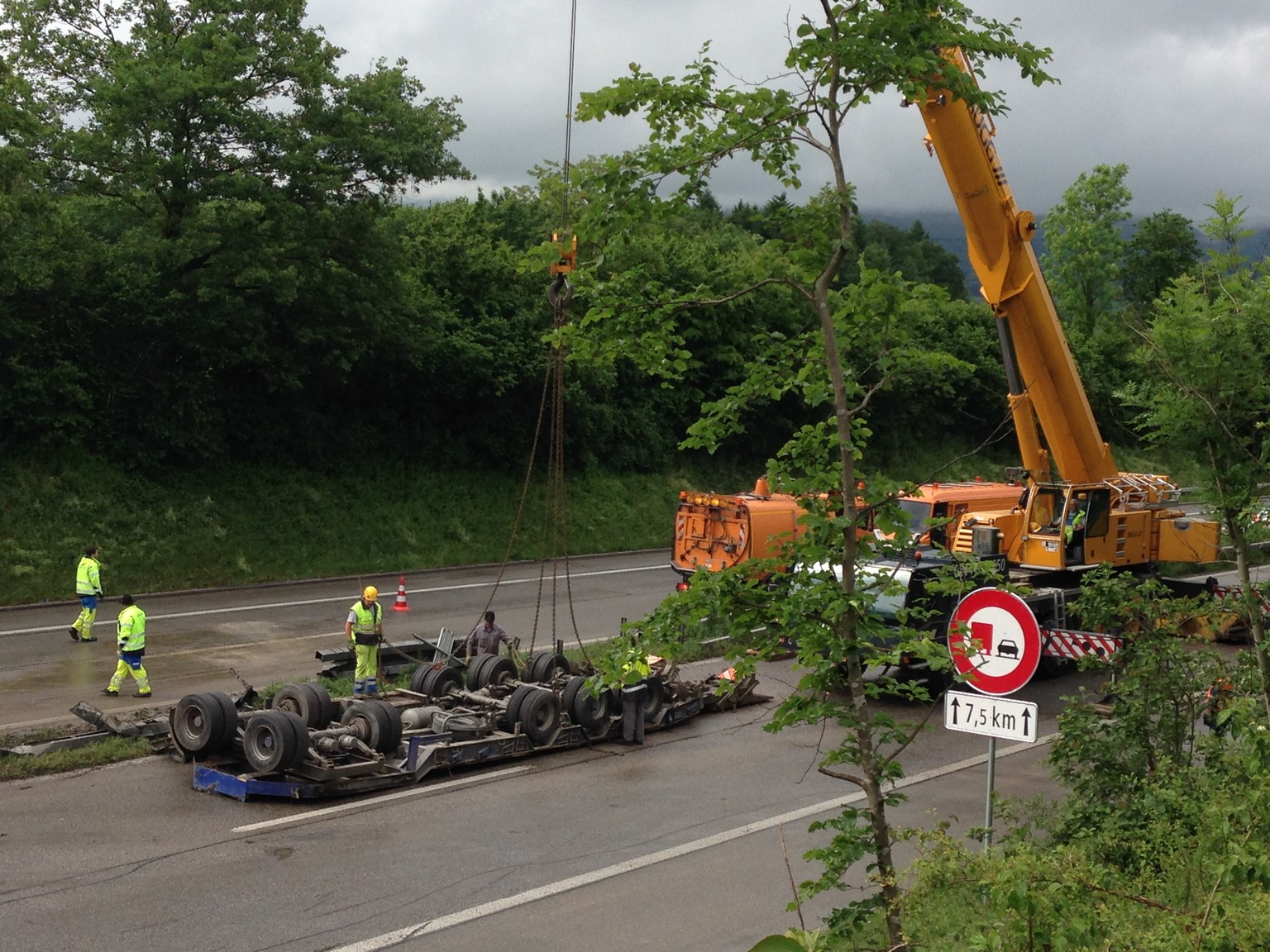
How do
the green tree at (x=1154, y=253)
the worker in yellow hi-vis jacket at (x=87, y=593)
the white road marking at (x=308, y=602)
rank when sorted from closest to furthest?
the worker in yellow hi-vis jacket at (x=87, y=593) → the white road marking at (x=308, y=602) → the green tree at (x=1154, y=253)

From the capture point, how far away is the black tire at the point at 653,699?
14.3 metres

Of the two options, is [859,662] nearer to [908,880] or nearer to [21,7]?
[908,880]

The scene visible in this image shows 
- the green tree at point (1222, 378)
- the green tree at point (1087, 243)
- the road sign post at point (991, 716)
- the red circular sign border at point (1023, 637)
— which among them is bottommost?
the road sign post at point (991, 716)

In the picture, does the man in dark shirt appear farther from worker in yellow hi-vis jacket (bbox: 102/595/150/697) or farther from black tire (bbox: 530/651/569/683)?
worker in yellow hi-vis jacket (bbox: 102/595/150/697)

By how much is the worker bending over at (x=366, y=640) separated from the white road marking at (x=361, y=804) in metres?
2.97

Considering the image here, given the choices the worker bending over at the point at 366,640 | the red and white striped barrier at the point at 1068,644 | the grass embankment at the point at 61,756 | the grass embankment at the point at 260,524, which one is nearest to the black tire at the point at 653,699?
the worker bending over at the point at 366,640

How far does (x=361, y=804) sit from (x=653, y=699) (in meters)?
4.22

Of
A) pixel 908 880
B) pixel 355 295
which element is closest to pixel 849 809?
pixel 908 880

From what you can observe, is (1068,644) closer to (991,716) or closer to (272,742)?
(991,716)

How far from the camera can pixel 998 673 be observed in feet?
23.9

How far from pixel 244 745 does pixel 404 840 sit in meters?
2.14

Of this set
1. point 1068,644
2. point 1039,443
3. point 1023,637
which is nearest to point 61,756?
point 1023,637

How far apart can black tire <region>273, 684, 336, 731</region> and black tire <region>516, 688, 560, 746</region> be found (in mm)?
2100

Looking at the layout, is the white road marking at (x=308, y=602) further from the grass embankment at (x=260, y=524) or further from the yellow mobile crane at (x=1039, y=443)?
the yellow mobile crane at (x=1039, y=443)
